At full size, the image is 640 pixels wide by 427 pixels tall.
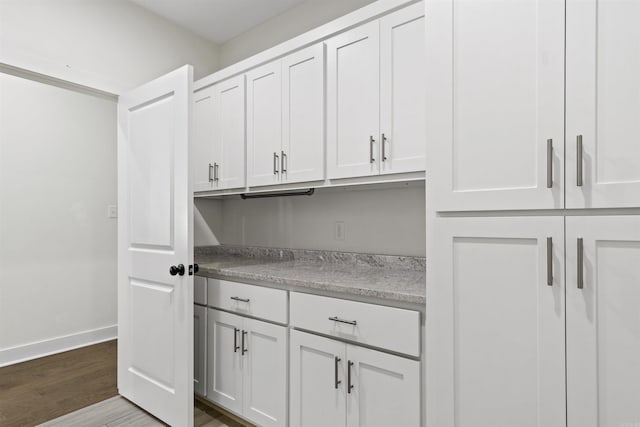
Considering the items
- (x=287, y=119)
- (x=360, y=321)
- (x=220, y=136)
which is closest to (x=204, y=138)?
(x=220, y=136)

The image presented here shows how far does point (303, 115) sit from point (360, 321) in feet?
3.95

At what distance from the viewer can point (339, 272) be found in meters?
2.00

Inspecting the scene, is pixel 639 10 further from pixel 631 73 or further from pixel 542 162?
pixel 542 162

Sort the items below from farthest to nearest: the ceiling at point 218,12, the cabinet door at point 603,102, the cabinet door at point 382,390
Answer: the ceiling at point 218,12, the cabinet door at point 382,390, the cabinet door at point 603,102

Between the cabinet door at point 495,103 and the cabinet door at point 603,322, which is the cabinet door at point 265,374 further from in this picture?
the cabinet door at point 603,322

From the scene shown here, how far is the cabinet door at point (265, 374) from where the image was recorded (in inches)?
69.9

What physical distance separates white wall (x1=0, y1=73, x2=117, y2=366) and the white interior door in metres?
1.35

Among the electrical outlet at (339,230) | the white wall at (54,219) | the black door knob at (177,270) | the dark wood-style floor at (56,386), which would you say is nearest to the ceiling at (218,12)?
the white wall at (54,219)

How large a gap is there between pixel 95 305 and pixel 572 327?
3.87 metres

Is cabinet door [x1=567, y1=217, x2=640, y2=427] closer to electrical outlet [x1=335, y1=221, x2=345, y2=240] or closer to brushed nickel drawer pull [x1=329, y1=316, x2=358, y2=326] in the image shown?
brushed nickel drawer pull [x1=329, y1=316, x2=358, y2=326]

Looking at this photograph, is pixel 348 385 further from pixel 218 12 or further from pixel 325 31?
pixel 218 12

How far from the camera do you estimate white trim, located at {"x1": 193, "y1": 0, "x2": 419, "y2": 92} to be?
174cm

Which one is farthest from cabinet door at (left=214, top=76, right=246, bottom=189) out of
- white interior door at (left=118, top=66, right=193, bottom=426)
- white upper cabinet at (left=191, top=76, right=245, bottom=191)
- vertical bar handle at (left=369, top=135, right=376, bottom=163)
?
vertical bar handle at (left=369, top=135, right=376, bottom=163)

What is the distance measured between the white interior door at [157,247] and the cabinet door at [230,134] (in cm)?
51
